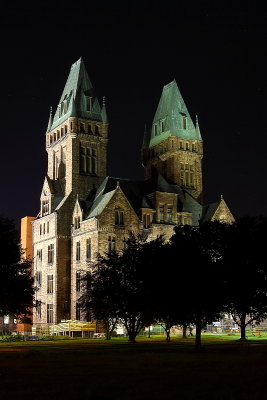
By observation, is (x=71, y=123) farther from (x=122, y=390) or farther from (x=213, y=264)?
(x=122, y=390)

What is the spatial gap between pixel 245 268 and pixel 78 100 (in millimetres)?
57526

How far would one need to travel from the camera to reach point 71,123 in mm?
106062

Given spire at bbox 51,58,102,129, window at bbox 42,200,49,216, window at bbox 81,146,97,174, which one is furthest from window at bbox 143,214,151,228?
spire at bbox 51,58,102,129

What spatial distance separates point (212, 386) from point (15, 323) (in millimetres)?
110606

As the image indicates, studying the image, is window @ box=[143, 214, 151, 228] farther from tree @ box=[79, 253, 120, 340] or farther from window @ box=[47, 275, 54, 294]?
tree @ box=[79, 253, 120, 340]

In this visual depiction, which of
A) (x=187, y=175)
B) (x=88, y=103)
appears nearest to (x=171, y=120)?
(x=187, y=175)

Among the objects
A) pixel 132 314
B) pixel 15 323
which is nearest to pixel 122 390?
pixel 132 314

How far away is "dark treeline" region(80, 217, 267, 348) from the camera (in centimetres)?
4553

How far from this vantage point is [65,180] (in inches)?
4208

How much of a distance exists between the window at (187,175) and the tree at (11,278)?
57.5 metres

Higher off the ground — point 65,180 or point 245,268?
point 65,180

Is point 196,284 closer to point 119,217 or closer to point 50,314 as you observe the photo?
point 119,217

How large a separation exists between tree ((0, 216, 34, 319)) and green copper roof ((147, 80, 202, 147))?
59503mm

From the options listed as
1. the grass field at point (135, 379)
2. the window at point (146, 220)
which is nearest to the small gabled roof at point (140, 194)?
the window at point (146, 220)
